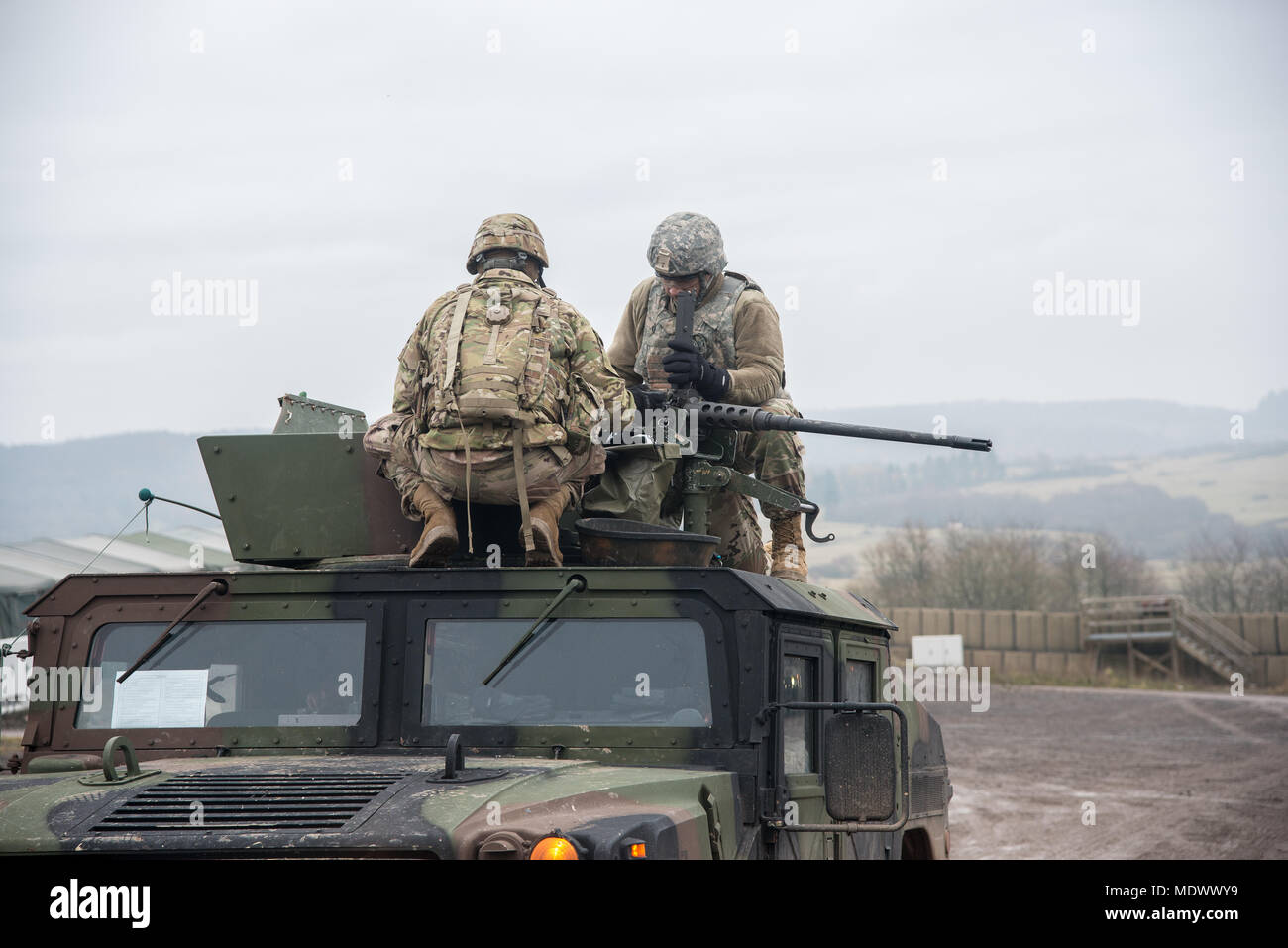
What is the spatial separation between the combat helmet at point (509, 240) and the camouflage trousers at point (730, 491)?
2.82 ft

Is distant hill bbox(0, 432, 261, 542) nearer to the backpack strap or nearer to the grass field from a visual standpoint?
the grass field

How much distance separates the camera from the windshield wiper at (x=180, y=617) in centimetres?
519

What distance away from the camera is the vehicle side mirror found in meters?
4.44

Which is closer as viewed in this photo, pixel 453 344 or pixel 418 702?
pixel 418 702

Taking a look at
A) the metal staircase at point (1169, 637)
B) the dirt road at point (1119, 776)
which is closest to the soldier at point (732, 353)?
the dirt road at point (1119, 776)

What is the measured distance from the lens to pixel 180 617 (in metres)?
5.21

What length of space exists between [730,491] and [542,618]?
1.73 m

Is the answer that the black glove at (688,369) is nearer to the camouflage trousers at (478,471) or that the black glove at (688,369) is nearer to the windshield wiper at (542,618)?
the camouflage trousers at (478,471)

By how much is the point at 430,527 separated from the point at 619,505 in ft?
3.08

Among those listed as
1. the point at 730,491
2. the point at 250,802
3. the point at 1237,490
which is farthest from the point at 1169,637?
the point at 1237,490

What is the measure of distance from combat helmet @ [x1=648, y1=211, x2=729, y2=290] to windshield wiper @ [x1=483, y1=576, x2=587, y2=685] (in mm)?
2148

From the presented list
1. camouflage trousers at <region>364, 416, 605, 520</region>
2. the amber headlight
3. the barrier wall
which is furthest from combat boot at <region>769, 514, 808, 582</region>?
the barrier wall

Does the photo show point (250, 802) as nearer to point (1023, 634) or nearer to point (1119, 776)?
point (1119, 776)
